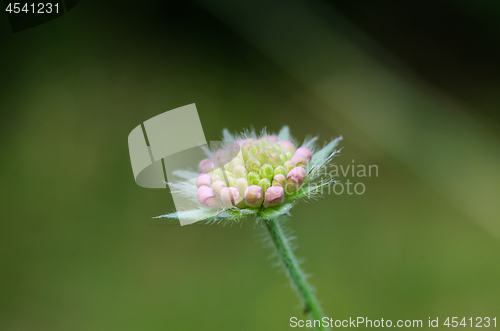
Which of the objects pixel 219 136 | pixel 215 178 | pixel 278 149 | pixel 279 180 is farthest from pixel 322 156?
pixel 219 136

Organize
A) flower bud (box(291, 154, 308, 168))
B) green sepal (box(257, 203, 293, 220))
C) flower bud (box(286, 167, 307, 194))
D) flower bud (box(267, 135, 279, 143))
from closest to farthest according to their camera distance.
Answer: green sepal (box(257, 203, 293, 220)) → flower bud (box(286, 167, 307, 194)) → flower bud (box(291, 154, 308, 168)) → flower bud (box(267, 135, 279, 143))

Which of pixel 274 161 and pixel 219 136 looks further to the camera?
pixel 219 136

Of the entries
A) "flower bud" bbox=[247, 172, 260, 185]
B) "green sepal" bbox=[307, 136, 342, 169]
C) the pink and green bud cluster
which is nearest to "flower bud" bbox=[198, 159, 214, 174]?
the pink and green bud cluster

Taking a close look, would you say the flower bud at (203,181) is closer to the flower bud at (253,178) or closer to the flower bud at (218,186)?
the flower bud at (218,186)

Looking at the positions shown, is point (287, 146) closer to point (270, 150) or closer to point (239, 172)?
point (270, 150)

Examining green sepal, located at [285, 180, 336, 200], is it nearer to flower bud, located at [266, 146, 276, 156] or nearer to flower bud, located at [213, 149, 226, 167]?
flower bud, located at [266, 146, 276, 156]

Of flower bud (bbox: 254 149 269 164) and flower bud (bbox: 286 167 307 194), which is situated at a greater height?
flower bud (bbox: 254 149 269 164)

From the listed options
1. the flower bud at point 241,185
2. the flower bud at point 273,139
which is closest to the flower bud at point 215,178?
the flower bud at point 241,185
